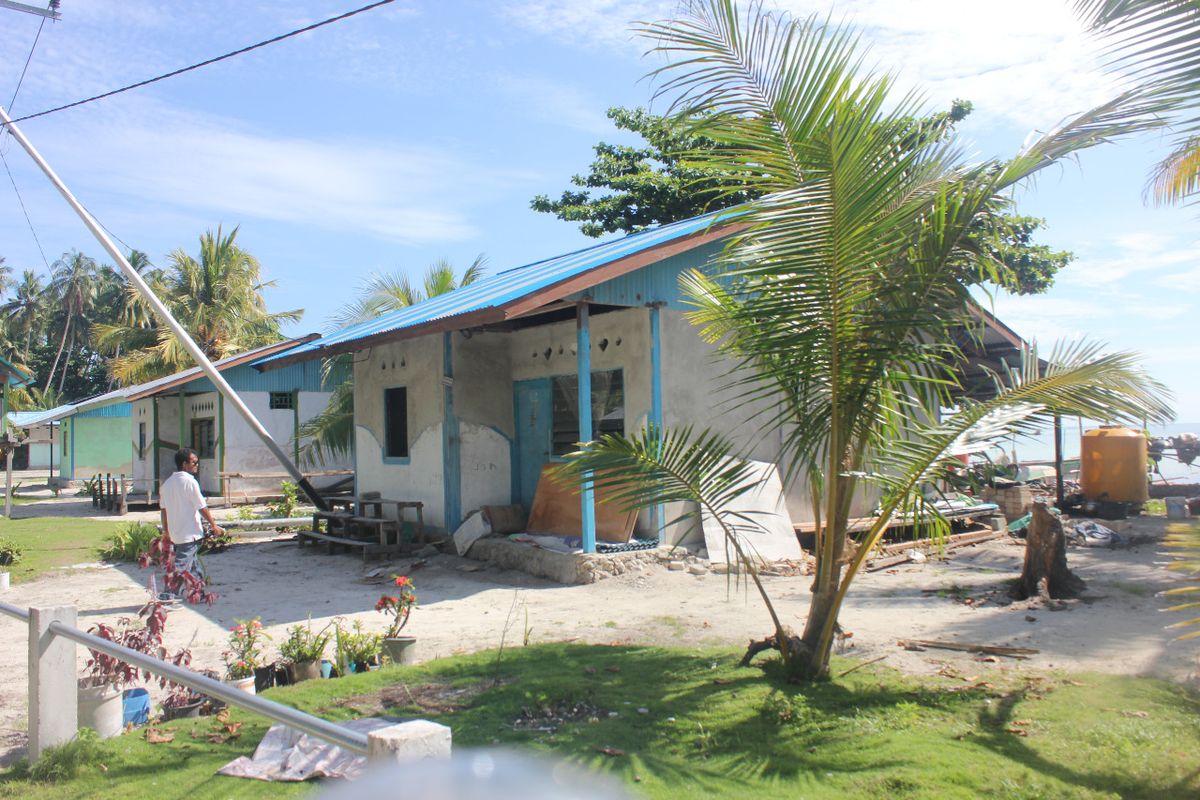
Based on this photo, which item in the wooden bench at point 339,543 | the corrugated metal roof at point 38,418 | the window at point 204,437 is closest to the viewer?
the wooden bench at point 339,543

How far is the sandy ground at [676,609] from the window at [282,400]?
1125 cm

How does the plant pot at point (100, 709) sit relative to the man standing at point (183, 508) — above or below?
below

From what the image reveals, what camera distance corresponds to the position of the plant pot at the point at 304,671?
20.3 ft

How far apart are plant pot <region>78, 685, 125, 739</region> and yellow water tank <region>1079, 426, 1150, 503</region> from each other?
14.3 metres

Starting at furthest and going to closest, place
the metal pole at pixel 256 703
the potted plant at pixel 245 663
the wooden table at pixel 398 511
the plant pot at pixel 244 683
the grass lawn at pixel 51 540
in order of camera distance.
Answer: the grass lawn at pixel 51 540
the wooden table at pixel 398 511
the potted plant at pixel 245 663
the plant pot at pixel 244 683
the metal pole at pixel 256 703

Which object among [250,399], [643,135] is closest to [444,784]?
[250,399]

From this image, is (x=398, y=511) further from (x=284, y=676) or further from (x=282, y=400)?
(x=282, y=400)

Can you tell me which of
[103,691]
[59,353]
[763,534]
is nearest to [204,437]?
[763,534]

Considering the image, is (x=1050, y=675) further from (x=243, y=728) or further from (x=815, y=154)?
(x=243, y=728)

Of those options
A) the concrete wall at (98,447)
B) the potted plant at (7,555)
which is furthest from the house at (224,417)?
the concrete wall at (98,447)

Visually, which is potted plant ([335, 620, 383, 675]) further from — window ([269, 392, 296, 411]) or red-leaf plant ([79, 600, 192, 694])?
window ([269, 392, 296, 411])

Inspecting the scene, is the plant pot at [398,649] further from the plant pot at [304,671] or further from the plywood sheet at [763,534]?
the plywood sheet at [763,534]

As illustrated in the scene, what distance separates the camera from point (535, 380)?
1283 centimetres

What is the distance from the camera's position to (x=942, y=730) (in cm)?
484
